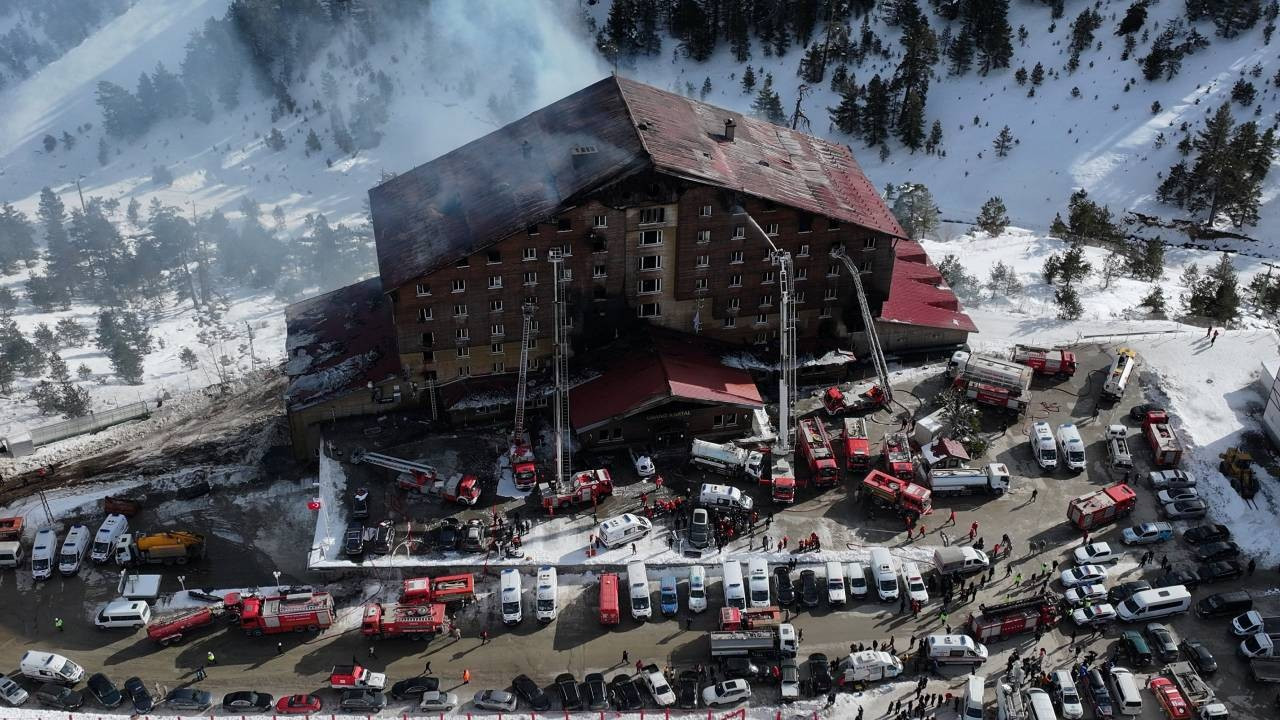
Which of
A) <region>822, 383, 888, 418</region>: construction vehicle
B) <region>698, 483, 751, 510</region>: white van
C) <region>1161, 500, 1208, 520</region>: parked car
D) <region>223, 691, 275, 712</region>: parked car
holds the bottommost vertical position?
<region>223, 691, 275, 712</region>: parked car

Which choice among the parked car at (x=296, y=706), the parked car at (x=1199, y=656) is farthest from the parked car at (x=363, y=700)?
the parked car at (x=1199, y=656)

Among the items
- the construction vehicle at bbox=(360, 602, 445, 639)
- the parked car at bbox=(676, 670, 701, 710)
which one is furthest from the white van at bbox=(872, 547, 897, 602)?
the construction vehicle at bbox=(360, 602, 445, 639)

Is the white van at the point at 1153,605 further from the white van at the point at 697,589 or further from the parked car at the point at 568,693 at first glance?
the parked car at the point at 568,693

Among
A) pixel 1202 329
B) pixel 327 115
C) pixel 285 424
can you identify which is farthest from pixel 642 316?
pixel 327 115

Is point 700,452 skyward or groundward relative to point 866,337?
groundward

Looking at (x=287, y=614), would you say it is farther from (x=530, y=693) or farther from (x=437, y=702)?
(x=530, y=693)

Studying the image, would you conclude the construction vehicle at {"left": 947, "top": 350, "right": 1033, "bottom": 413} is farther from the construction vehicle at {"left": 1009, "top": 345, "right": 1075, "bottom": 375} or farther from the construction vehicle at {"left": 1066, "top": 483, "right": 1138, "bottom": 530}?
the construction vehicle at {"left": 1066, "top": 483, "right": 1138, "bottom": 530}

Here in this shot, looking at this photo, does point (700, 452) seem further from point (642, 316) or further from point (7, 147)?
point (7, 147)
